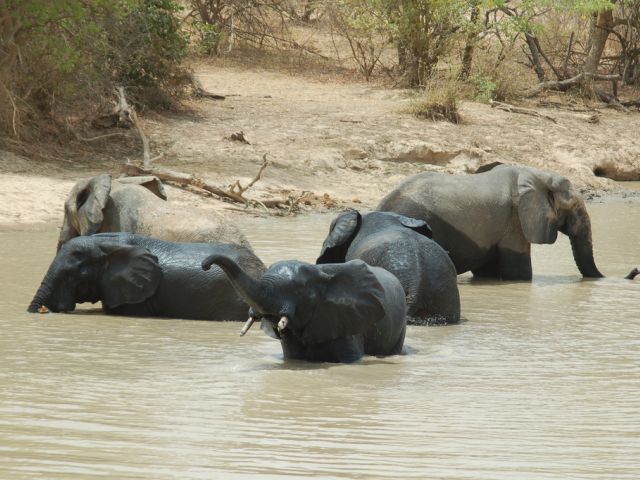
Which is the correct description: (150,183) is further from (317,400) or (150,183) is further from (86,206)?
(317,400)

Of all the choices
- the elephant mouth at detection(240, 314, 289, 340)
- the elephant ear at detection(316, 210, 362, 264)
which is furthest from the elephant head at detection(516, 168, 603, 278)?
the elephant mouth at detection(240, 314, 289, 340)

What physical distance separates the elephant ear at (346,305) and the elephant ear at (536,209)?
4.54 m

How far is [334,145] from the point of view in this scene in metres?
18.4

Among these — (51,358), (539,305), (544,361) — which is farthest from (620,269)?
(51,358)

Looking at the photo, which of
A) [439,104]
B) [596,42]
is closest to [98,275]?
[439,104]

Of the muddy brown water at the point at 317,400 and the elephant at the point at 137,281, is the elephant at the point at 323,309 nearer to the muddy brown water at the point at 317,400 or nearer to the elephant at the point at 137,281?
the muddy brown water at the point at 317,400

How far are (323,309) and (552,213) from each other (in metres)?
5.21

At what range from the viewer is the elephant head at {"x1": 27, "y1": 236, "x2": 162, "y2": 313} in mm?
8672

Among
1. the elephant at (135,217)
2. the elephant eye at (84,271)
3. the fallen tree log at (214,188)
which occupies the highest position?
the elephant at (135,217)

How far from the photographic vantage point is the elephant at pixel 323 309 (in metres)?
6.69

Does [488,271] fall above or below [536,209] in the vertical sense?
below

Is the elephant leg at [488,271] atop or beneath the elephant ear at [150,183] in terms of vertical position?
beneath

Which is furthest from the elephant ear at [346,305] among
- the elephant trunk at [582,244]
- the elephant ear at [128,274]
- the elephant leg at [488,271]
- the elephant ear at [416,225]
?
the elephant trunk at [582,244]

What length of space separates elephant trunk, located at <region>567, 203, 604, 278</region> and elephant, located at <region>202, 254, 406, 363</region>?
469 centimetres
